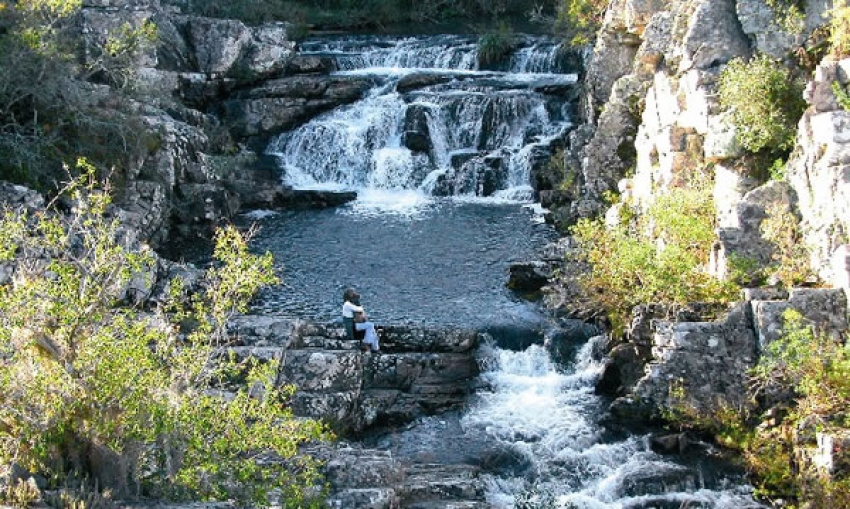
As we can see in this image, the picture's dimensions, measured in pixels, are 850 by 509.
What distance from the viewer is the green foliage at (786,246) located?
14.6m

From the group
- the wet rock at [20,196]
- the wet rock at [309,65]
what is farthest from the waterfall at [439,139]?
the wet rock at [20,196]

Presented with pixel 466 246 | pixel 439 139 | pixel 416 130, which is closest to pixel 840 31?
pixel 466 246

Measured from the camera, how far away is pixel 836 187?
559 inches

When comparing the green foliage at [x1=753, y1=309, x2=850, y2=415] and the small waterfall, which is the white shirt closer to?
the small waterfall

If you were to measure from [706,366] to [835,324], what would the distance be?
189cm

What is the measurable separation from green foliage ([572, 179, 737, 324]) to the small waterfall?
119 cm

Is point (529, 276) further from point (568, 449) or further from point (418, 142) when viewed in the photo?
point (418, 142)

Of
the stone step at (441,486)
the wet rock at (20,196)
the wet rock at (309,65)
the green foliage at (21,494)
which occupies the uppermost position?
the wet rock at (309,65)

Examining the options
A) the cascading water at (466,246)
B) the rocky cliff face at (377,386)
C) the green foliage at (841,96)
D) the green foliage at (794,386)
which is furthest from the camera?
the green foliage at (841,96)

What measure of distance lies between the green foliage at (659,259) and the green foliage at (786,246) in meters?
0.80

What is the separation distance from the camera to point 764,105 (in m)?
16.6

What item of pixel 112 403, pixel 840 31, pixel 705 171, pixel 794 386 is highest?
pixel 840 31

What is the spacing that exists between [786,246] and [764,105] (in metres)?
2.96

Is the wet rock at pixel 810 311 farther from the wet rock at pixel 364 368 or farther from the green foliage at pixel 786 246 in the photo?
the wet rock at pixel 364 368
